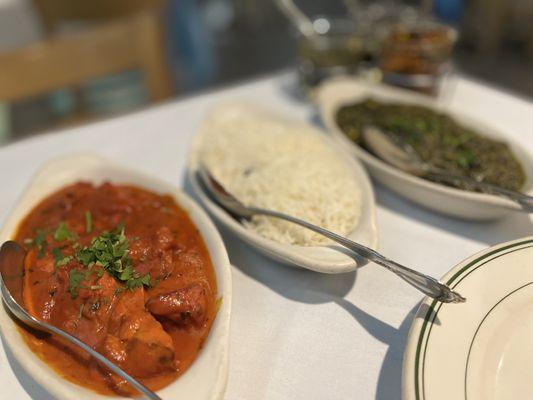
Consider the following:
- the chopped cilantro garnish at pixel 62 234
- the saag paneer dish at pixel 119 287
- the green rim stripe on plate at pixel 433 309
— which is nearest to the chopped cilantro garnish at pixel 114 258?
the saag paneer dish at pixel 119 287

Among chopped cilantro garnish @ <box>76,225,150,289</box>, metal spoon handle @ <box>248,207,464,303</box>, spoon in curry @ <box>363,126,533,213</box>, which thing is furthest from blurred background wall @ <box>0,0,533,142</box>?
metal spoon handle @ <box>248,207,464,303</box>

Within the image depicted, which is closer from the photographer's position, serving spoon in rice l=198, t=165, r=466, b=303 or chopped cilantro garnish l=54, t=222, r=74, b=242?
serving spoon in rice l=198, t=165, r=466, b=303

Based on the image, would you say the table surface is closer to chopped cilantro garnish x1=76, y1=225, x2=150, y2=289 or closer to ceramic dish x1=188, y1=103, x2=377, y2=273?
ceramic dish x1=188, y1=103, x2=377, y2=273

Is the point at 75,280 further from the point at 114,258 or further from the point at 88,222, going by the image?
the point at 88,222

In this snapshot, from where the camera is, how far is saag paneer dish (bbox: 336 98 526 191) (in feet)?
4.65

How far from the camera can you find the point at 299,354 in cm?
104

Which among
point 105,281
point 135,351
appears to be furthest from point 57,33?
point 135,351

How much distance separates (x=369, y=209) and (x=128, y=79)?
89.4 inches

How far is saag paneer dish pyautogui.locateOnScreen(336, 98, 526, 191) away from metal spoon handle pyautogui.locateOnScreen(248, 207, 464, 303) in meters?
0.57

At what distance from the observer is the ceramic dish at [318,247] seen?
1.08m

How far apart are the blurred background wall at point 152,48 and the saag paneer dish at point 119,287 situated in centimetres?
106

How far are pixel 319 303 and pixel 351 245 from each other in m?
0.20

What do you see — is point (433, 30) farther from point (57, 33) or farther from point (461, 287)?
point (57, 33)

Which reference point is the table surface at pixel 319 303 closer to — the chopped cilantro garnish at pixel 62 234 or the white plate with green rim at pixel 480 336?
the white plate with green rim at pixel 480 336
